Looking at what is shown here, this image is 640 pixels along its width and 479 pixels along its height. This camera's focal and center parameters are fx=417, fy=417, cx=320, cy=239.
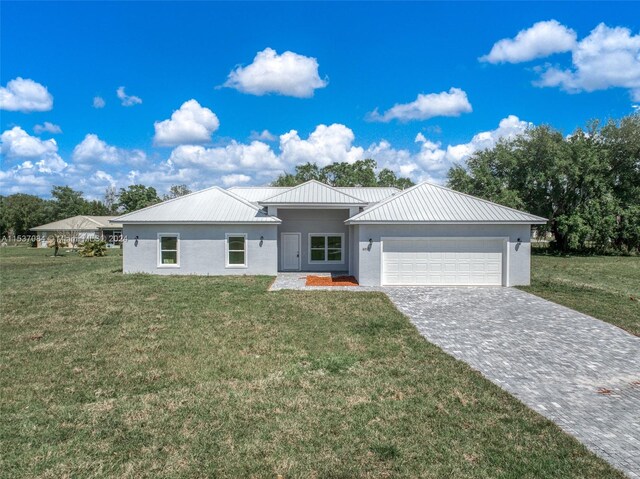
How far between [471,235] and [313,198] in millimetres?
7179

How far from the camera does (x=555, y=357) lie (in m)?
7.71

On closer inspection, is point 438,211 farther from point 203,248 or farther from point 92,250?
point 92,250

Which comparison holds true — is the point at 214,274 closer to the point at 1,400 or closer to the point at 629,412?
the point at 1,400

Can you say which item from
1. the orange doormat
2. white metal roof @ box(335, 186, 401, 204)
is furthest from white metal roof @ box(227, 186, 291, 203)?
the orange doormat

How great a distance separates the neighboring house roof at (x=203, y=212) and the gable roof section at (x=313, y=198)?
0.93 meters

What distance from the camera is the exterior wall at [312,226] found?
21.6m

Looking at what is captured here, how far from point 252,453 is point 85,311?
356 inches

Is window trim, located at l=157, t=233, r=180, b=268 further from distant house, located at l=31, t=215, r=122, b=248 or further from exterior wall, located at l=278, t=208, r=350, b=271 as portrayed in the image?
distant house, located at l=31, t=215, r=122, b=248

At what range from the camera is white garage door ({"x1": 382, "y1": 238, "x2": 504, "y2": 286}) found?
1675cm

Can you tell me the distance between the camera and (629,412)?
5.41 metres

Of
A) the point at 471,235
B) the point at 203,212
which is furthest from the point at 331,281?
the point at 203,212

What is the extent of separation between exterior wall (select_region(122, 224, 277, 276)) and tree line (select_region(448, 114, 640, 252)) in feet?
76.8

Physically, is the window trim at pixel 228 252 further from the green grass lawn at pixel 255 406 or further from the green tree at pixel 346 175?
the green tree at pixel 346 175

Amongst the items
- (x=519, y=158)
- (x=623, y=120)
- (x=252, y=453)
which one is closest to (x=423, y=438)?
(x=252, y=453)
